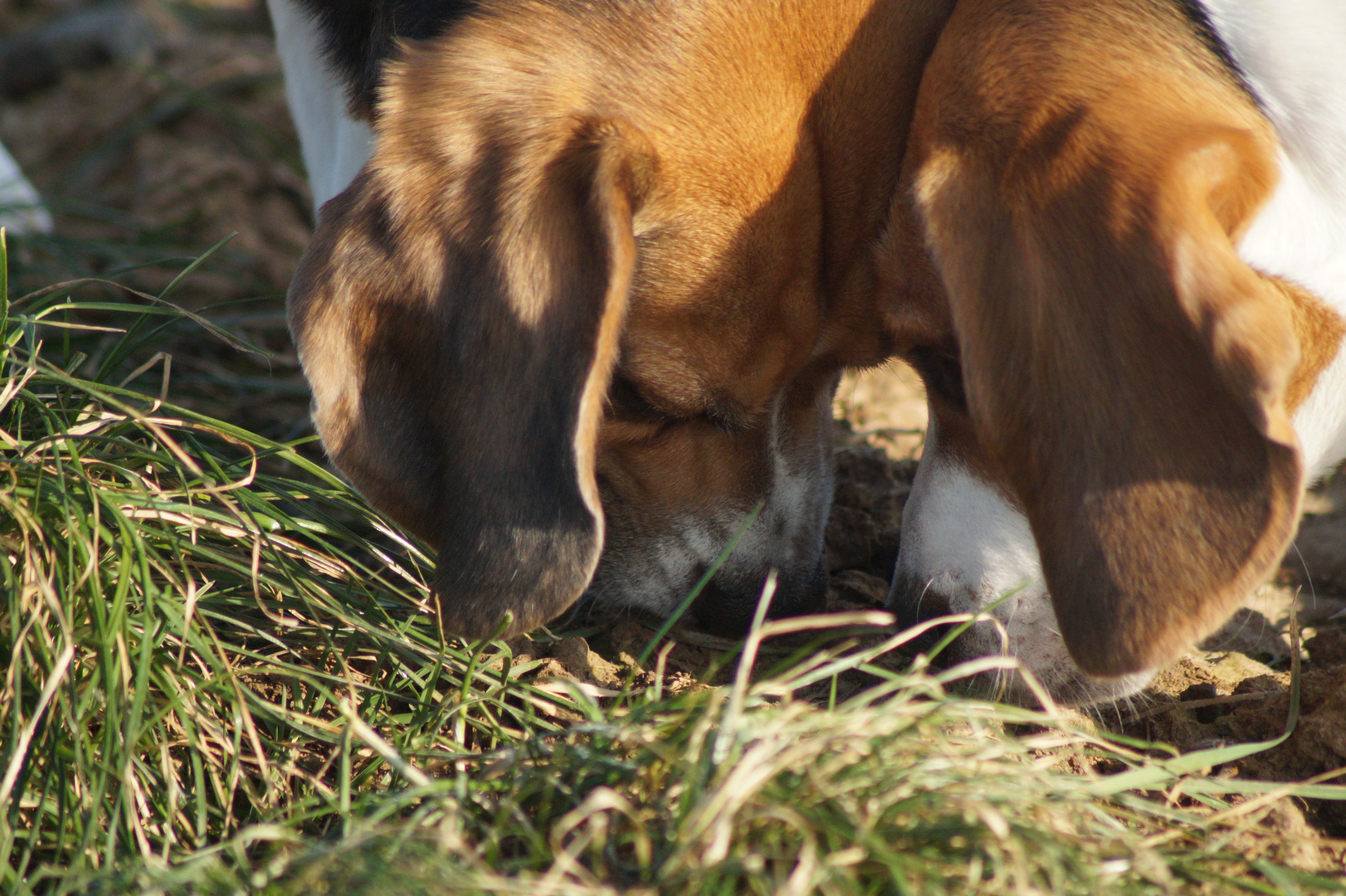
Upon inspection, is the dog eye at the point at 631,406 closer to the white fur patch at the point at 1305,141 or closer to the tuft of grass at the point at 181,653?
the tuft of grass at the point at 181,653

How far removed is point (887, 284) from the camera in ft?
8.20

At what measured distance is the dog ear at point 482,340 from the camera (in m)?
2.18

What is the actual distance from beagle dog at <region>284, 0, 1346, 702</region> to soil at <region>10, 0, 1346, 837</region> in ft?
0.96

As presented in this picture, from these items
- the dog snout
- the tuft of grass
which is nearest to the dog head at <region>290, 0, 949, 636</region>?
the tuft of grass

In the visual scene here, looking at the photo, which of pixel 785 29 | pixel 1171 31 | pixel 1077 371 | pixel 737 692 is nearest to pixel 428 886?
pixel 737 692

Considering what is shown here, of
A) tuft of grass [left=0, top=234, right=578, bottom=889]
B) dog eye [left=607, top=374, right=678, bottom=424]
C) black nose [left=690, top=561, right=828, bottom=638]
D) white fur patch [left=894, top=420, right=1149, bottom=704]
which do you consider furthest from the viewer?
black nose [left=690, top=561, right=828, bottom=638]

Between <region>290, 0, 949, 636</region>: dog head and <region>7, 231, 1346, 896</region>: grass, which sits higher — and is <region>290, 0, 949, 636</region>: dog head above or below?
above

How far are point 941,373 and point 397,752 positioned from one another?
1.31 m

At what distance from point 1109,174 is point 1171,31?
1.70ft

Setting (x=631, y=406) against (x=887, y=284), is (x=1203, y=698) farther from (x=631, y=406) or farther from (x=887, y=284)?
(x=631, y=406)

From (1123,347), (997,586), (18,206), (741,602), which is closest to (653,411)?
(741,602)

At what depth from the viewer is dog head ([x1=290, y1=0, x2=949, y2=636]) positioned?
7.22 feet

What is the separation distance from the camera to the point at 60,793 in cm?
196

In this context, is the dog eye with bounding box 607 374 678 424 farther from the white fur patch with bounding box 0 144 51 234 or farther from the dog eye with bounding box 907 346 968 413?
the white fur patch with bounding box 0 144 51 234
